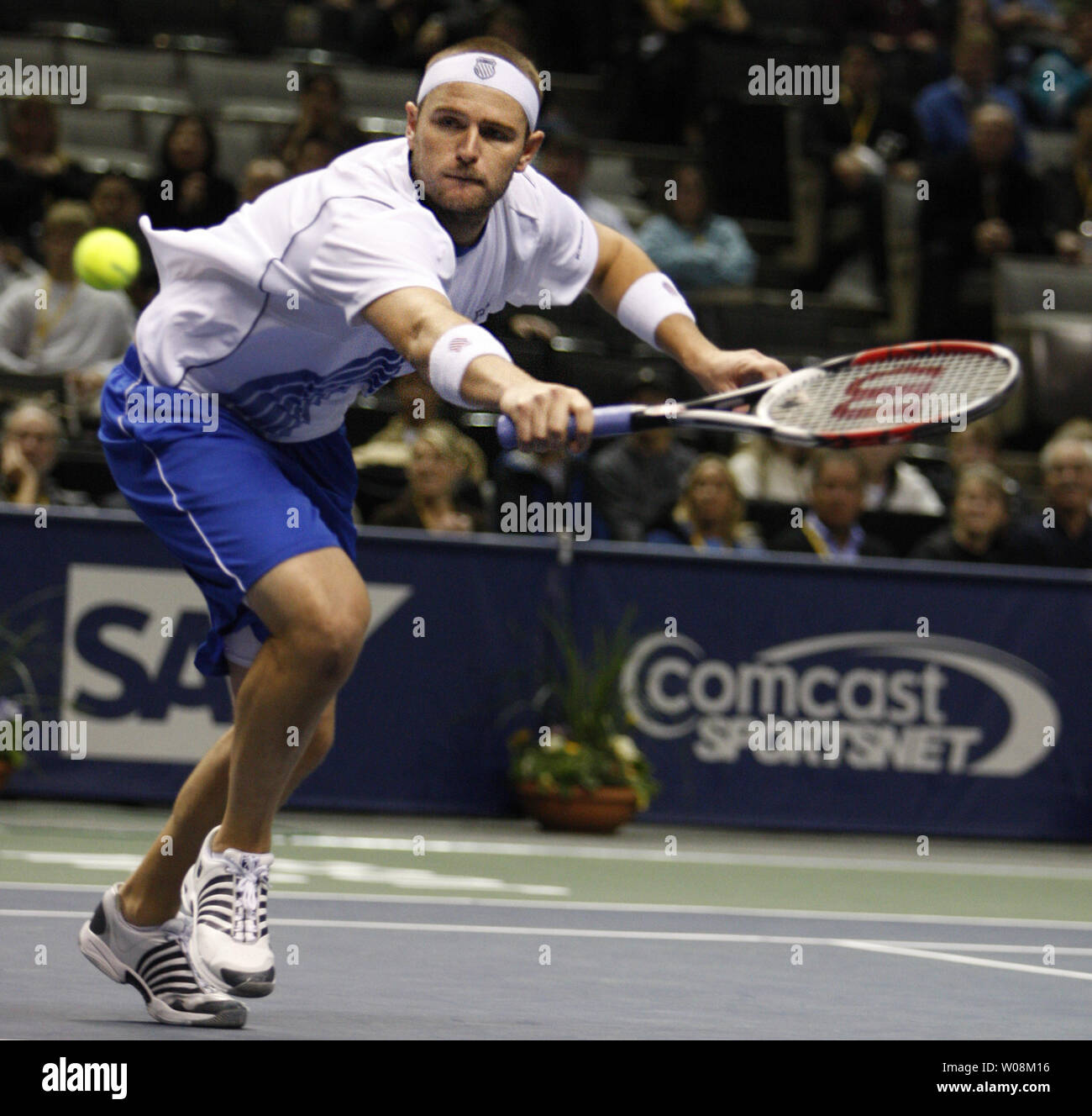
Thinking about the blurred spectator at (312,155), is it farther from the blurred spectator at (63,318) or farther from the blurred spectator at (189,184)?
the blurred spectator at (63,318)

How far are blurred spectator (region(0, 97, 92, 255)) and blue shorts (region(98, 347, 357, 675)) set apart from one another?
6.98 m

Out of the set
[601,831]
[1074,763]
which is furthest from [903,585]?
[601,831]

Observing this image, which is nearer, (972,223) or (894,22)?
(972,223)

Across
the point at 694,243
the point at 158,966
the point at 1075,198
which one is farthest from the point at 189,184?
the point at 158,966

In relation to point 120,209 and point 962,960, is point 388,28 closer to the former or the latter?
point 120,209

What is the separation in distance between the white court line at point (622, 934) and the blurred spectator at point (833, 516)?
3.89 metres

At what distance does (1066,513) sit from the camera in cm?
1006

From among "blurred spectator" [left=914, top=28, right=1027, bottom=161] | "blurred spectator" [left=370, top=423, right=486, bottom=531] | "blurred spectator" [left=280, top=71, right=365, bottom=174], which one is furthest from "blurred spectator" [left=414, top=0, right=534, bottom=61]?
"blurred spectator" [left=370, top=423, right=486, bottom=531]

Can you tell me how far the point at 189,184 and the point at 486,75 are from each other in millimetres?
7206

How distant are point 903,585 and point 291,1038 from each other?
609 cm

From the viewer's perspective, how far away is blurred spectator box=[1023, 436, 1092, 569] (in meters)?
9.98

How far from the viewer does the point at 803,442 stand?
3.60 meters

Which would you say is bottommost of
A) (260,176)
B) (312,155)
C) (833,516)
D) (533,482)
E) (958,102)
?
(833,516)
